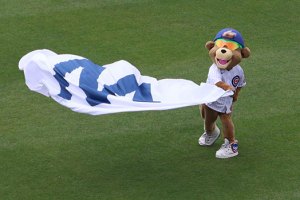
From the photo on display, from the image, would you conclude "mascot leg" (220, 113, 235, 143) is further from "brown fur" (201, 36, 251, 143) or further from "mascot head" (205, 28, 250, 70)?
"mascot head" (205, 28, 250, 70)

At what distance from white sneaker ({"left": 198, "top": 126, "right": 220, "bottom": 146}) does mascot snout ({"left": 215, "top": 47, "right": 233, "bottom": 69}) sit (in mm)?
813

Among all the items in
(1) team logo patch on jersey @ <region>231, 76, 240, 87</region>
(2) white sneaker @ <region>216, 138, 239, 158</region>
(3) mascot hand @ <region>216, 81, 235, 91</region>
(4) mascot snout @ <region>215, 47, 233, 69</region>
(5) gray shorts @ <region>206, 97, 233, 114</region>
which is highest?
(4) mascot snout @ <region>215, 47, 233, 69</region>

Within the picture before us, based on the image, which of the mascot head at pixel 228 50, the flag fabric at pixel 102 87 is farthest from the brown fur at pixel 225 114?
the flag fabric at pixel 102 87

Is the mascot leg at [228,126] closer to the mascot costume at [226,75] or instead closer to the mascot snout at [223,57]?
the mascot costume at [226,75]

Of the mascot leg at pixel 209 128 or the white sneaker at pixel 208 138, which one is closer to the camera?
the mascot leg at pixel 209 128

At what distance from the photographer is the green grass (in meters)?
8.70

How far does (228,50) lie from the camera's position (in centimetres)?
891

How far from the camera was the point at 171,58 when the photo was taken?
11.4 metres

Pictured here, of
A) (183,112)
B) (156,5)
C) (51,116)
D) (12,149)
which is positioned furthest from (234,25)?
(12,149)

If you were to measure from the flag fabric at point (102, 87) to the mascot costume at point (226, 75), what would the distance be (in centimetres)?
35

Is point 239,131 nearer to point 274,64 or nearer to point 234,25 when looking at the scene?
point 274,64

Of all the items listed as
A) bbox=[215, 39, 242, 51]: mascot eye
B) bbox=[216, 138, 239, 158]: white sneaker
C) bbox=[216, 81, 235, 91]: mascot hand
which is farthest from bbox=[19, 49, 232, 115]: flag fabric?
bbox=[216, 138, 239, 158]: white sneaker

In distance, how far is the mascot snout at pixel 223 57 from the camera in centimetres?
889

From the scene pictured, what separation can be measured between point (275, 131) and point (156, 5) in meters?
3.89
